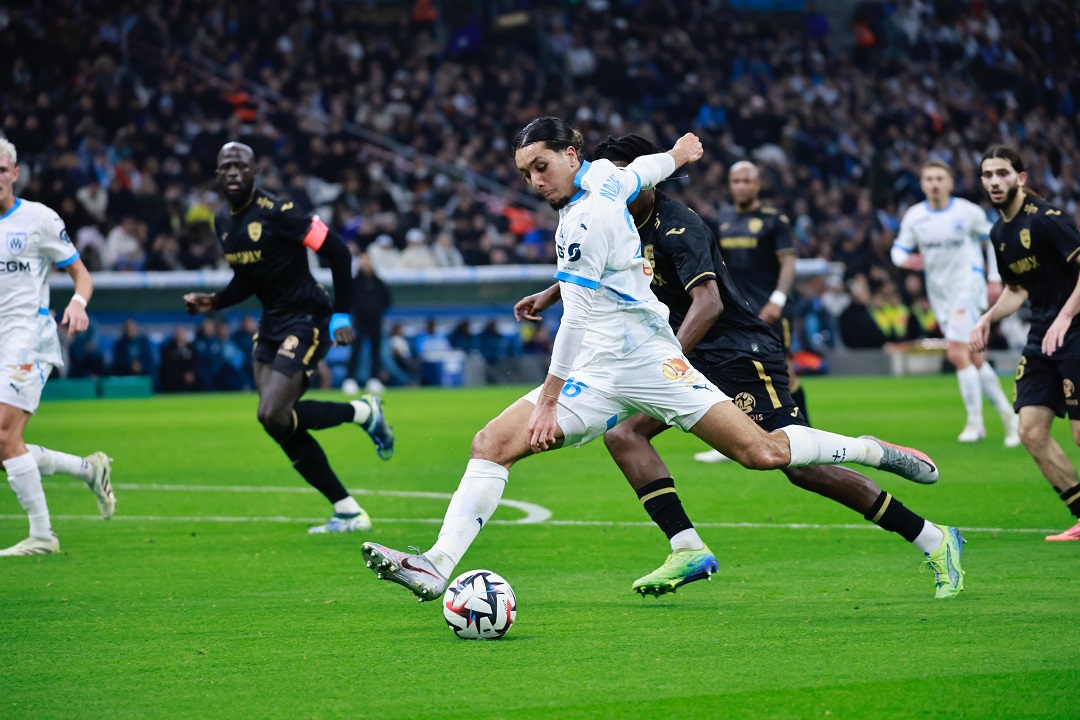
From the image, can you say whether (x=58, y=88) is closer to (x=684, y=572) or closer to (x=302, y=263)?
(x=302, y=263)

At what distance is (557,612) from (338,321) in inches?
141

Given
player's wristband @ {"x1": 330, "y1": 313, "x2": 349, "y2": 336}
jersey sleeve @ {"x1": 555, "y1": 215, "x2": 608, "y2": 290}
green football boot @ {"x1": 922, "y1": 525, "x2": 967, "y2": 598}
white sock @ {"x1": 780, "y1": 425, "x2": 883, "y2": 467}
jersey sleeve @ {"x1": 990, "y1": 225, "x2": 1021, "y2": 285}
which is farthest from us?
player's wristband @ {"x1": 330, "y1": 313, "x2": 349, "y2": 336}

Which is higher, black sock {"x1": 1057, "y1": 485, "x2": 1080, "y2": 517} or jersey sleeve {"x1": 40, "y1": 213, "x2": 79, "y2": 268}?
jersey sleeve {"x1": 40, "y1": 213, "x2": 79, "y2": 268}

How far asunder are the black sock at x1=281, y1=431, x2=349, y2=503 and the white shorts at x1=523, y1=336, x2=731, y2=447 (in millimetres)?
3486

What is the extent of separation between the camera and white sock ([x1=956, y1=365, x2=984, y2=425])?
14562 mm

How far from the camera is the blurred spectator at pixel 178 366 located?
25641 mm

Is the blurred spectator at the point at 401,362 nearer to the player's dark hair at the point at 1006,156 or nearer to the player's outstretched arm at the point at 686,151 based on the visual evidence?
the player's dark hair at the point at 1006,156

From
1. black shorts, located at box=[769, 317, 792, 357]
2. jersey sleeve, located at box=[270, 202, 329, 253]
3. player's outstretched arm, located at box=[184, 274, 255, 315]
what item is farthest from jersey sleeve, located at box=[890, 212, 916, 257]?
player's outstretched arm, located at box=[184, 274, 255, 315]

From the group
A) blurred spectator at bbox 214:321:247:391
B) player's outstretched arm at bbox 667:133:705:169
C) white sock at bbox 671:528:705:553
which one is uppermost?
player's outstretched arm at bbox 667:133:705:169

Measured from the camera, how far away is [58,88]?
95.3ft

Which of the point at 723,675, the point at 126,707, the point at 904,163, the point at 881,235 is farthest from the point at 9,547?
the point at 904,163

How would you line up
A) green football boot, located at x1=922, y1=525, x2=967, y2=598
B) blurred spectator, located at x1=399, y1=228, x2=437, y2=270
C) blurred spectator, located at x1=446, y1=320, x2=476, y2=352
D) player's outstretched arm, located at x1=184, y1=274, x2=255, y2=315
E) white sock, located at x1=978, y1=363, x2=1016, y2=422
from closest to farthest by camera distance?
1. green football boot, located at x1=922, y1=525, x2=967, y2=598
2. player's outstretched arm, located at x1=184, y1=274, x2=255, y2=315
3. white sock, located at x1=978, y1=363, x2=1016, y2=422
4. blurred spectator, located at x1=446, y1=320, x2=476, y2=352
5. blurred spectator, located at x1=399, y1=228, x2=437, y2=270

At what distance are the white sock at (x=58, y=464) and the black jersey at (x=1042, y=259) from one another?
5.65m

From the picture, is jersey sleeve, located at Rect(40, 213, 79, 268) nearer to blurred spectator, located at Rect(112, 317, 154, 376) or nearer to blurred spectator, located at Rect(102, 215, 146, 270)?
blurred spectator, located at Rect(112, 317, 154, 376)
